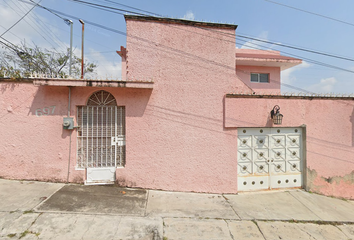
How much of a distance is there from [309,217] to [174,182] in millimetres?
2999

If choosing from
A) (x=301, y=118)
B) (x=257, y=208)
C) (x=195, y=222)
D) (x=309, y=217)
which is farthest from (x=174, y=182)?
(x=301, y=118)

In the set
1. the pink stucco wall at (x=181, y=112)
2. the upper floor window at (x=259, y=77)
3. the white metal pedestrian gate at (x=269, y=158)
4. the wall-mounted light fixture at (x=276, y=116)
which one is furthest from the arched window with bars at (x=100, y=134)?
the upper floor window at (x=259, y=77)

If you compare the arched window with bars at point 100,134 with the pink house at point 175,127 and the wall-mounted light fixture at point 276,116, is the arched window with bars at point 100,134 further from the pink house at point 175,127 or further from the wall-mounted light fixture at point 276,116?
the wall-mounted light fixture at point 276,116

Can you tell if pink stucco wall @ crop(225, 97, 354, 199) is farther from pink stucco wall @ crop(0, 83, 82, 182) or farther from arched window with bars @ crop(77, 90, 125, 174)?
pink stucco wall @ crop(0, 83, 82, 182)

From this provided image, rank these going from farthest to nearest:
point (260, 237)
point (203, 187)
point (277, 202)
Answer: point (203, 187)
point (277, 202)
point (260, 237)

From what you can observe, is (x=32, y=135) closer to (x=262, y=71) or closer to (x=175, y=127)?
(x=175, y=127)

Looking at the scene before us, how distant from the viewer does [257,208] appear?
377 cm

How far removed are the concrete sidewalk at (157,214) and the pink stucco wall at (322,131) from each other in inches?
25.7

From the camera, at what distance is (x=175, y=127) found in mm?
4410

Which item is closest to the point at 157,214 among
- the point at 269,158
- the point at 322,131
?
the point at 269,158

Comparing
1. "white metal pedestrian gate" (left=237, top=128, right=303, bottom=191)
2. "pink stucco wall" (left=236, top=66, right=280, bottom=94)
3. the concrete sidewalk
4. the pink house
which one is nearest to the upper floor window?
"pink stucco wall" (left=236, top=66, right=280, bottom=94)

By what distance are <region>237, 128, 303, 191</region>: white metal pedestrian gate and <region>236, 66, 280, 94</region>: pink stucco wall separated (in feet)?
15.9

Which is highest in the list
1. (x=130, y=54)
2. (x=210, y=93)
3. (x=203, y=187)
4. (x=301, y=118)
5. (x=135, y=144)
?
(x=130, y=54)

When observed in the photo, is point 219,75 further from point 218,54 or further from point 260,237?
point 260,237
